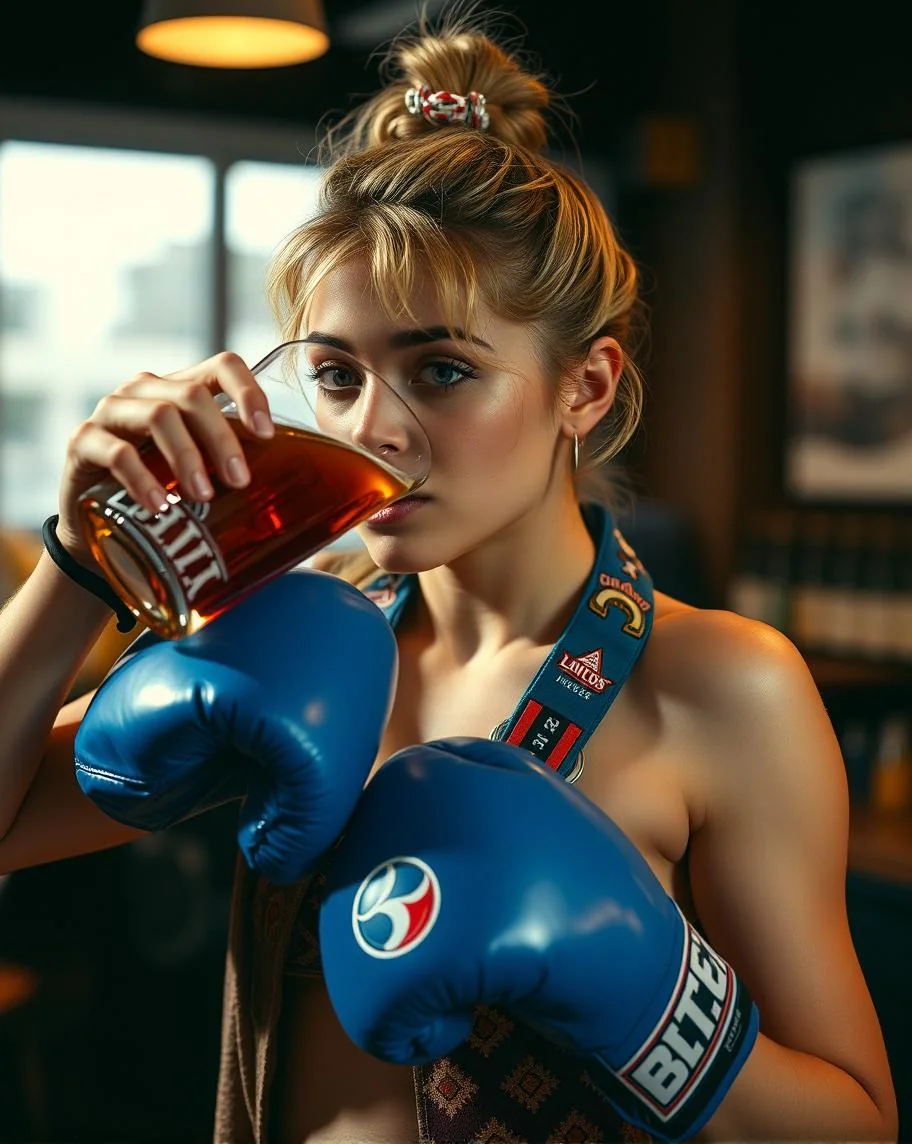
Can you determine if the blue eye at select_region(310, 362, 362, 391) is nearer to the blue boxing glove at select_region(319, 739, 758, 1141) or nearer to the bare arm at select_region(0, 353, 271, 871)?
the bare arm at select_region(0, 353, 271, 871)

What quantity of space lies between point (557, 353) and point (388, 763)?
1.59 feet

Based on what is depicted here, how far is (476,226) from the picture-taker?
1.26 meters

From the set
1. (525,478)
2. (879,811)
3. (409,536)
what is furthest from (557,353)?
(879,811)

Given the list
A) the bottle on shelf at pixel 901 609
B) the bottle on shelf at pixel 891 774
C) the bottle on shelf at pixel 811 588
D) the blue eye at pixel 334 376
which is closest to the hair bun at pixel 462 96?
the blue eye at pixel 334 376

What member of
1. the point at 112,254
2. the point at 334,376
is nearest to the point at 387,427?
the point at 334,376

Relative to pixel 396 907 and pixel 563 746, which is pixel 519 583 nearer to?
pixel 563 746

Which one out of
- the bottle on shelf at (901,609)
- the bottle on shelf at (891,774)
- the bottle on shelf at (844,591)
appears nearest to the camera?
the bottle on shelf at (891,774)

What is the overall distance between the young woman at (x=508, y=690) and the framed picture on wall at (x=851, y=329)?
112 inches

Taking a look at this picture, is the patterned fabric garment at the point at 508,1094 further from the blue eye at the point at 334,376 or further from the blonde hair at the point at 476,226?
the blonde hair at the point at 476,226

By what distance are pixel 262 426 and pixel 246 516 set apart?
6 centimetres

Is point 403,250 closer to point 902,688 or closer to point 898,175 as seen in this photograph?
point 902,688

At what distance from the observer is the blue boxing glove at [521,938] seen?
0.89m

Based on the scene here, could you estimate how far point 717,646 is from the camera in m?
1.22

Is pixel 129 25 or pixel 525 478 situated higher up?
pixel 129 25
